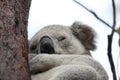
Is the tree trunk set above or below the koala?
above

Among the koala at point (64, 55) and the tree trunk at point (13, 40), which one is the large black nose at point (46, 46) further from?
the tree trunk at point (13, 40)

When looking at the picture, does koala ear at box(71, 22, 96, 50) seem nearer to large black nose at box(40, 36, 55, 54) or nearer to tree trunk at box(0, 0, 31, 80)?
large black nose at box(40, 36, 55, 54)

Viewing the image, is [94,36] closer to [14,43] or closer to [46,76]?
[46,76]

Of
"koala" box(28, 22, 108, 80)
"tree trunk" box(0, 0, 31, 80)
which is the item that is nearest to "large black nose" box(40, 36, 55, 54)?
"koala" box(28, 22, 108, 80)

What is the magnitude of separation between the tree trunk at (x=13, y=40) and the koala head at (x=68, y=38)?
145 cm

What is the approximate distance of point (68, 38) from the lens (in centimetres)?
436

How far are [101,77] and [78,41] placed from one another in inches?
80.6

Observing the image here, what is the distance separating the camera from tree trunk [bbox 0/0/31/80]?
1.68 m

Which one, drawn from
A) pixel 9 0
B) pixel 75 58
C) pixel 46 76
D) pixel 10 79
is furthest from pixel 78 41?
pixel 10 79

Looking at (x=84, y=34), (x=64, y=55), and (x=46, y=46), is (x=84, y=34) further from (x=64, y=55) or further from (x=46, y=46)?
(x=64, y=55)

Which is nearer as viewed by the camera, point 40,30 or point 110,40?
point 110,40

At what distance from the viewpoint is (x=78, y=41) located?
4.49 m

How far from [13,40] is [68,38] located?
258 centimetres

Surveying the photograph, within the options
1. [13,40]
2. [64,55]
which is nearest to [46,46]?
[64,55]
